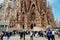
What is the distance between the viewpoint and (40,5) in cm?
3994

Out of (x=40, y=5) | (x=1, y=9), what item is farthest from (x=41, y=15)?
(x=1, y=9)

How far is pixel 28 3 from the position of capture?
40219 mm

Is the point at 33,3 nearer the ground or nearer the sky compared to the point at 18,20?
nearer the sky

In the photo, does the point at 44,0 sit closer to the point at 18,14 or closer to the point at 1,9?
the point at 18,14

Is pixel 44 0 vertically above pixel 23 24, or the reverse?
pixel 44 0

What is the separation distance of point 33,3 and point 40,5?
132 centimetres

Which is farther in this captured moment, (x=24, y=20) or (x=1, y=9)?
(x=1, y=9)

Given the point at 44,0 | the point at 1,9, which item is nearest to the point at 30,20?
the point at 44,0

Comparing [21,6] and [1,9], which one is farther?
[1,9]

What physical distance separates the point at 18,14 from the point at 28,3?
2745mm

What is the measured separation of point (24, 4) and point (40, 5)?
2884mm

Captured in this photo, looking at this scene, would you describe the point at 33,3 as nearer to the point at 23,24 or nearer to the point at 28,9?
the point at 28,9

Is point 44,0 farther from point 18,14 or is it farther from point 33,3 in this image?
point 18,14

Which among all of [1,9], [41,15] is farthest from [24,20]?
[1,9]
